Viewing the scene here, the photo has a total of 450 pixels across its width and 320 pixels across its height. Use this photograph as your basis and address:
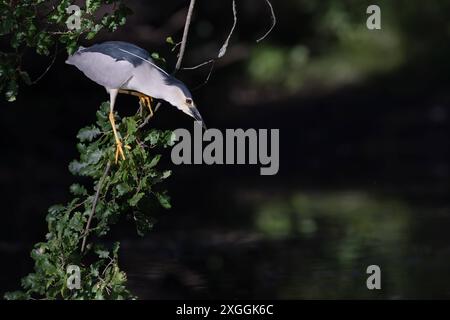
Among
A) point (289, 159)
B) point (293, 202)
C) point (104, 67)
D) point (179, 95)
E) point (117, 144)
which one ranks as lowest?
point (117, 144)

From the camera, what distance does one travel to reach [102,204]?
4492 mm

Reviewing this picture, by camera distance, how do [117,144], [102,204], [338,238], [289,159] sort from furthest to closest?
[289,159] < [338,238] < [102,204] < [117,144]

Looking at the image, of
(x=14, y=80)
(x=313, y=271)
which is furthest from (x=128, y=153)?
(x=313, y=271)

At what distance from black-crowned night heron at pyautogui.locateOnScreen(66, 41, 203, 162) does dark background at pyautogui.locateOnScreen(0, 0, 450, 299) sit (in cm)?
293

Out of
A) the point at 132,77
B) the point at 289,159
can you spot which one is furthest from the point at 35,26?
the point at 289,159

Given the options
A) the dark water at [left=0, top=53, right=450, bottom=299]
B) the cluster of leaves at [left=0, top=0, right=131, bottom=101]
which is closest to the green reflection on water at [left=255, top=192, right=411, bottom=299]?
the dark water at [left=0, top=53, right=450, bottom=299]

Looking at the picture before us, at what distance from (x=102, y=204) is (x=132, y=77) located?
0.47 meters

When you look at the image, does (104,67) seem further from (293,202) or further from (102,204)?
(293,202)

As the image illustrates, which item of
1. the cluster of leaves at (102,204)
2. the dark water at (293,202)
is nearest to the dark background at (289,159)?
the dark water at (293,202)

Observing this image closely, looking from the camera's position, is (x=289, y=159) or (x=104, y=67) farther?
(x=289, y=159)

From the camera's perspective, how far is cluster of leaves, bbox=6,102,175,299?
4410 millimetres

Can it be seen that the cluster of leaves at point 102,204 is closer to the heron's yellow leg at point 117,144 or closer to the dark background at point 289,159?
the heron's yellow leg at point 117,144

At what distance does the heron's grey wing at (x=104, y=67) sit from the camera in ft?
14.5
